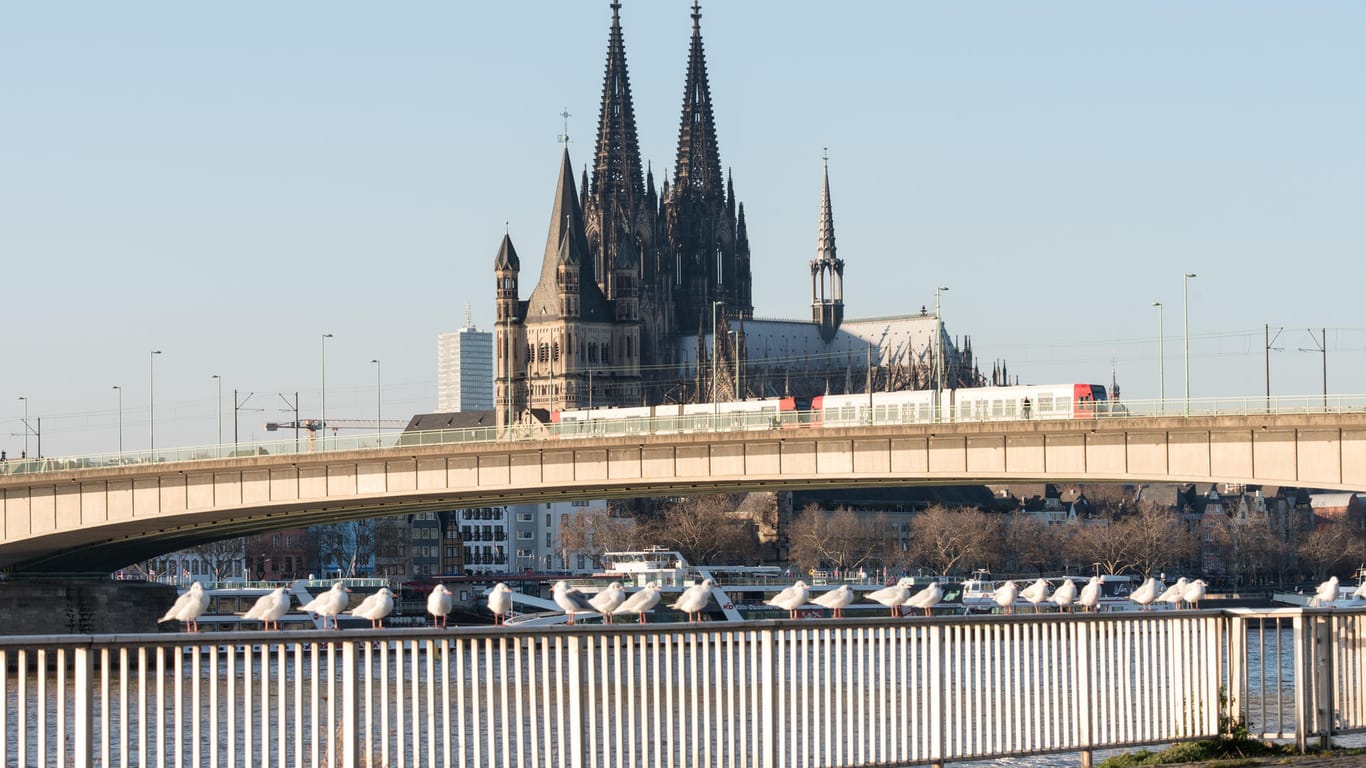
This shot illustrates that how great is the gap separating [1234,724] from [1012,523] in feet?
572

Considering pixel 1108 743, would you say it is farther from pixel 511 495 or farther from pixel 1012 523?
pixel 1012 523

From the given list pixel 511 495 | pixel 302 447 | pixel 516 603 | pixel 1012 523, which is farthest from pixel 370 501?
pixel 1012 523

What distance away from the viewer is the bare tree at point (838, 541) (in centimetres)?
17962

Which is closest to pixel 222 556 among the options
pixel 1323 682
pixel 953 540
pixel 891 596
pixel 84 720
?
pixel 953 540

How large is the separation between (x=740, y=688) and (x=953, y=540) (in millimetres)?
158259

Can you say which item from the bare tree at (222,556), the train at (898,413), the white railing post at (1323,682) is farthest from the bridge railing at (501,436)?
the bare tree at (222,556)

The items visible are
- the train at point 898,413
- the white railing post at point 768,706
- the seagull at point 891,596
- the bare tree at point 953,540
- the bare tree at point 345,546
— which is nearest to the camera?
the white railing post at point 768,706

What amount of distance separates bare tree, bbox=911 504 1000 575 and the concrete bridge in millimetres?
98640

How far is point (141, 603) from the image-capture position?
288 ft

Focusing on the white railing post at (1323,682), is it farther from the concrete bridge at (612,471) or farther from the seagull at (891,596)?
the concrete bridge at (612,471)

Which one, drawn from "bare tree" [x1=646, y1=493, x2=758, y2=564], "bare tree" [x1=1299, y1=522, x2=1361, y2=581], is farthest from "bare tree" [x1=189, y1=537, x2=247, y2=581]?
"bare tree" [x1=1299, y1=522, x2=1361, y2=581]

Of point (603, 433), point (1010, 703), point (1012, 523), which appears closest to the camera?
point (1010, 703)

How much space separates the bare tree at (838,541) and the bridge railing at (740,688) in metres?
151

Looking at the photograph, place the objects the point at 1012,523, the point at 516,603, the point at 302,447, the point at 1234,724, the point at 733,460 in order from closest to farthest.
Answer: the point at 1234,724 → the point at 733,460 → the point at 302,447 → the point at 516,603 → the point at 1012,523
